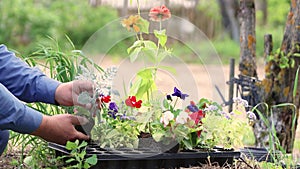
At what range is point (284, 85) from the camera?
153 inches

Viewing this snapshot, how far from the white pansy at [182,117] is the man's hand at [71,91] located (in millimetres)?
363

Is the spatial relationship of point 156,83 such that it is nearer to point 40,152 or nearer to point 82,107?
point 82,107

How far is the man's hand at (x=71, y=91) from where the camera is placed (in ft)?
8.29

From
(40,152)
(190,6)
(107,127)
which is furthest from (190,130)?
(190,6)

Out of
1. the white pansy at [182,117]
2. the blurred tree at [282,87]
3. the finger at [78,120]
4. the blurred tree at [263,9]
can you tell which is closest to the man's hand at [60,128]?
the finger at [78,120]

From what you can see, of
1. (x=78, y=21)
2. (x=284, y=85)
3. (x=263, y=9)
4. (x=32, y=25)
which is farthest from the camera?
(x=263, y=9)

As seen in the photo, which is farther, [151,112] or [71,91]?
[71,91]

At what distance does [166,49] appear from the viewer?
2701 millimetres

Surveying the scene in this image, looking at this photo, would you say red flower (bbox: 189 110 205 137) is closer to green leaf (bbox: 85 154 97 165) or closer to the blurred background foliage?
green leaf (bbox: 85 154 97 165)

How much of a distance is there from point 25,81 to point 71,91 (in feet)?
0.74

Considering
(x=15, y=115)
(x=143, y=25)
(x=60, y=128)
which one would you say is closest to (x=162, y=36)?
(x=143, y=25)

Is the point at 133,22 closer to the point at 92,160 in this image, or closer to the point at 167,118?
the point at 167,118

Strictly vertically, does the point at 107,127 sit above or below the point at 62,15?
Answer: below

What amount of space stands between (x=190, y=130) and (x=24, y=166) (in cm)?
82
